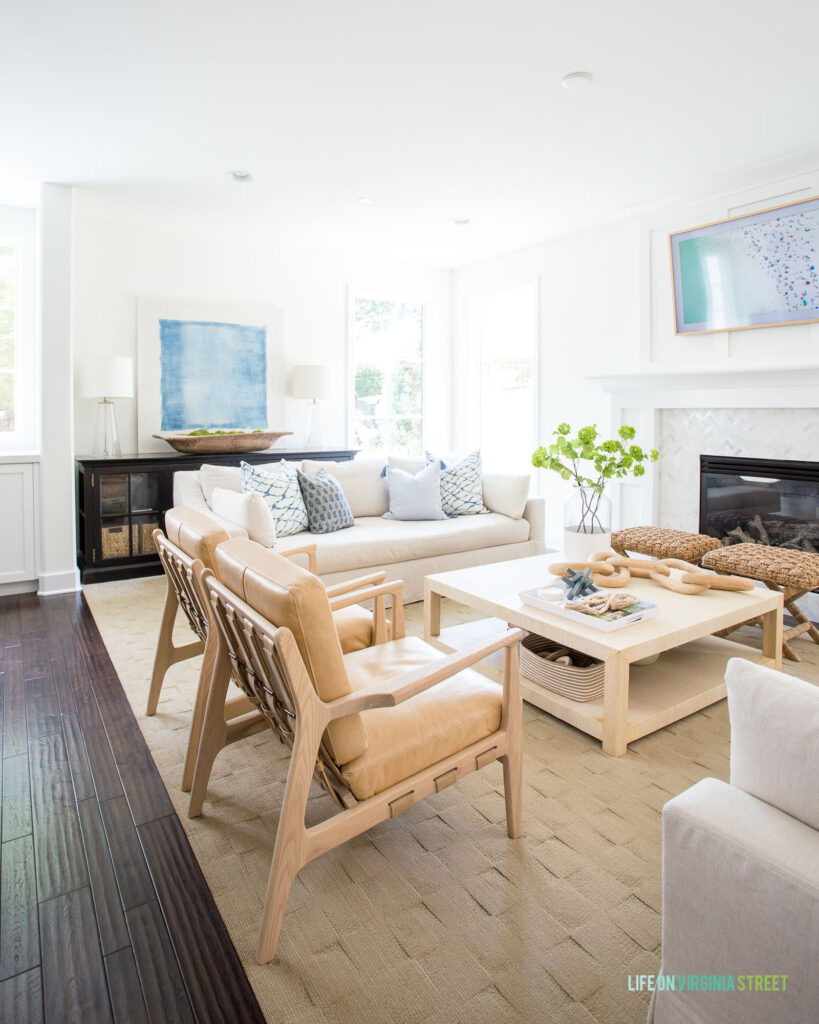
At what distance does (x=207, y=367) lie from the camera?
17.8 ft

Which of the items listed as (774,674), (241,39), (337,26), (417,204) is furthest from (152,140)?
(774,674)

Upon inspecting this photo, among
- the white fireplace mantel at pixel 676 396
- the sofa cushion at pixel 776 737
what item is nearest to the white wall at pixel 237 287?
the white fireplace mantel at pixel 676 396

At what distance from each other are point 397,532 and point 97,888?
2.62m

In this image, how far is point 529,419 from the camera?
6.11 meters

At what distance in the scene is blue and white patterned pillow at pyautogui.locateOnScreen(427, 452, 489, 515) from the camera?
4.60 metres

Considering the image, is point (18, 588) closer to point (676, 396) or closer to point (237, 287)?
point (237, 287)

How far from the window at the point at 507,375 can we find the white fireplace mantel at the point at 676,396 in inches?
40.8

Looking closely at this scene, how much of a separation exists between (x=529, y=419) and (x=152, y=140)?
12.1 feet

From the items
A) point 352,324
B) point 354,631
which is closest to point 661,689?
point 354,631

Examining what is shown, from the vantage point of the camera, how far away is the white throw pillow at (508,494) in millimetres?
4566

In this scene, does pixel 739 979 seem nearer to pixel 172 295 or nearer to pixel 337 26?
pixel 337 26

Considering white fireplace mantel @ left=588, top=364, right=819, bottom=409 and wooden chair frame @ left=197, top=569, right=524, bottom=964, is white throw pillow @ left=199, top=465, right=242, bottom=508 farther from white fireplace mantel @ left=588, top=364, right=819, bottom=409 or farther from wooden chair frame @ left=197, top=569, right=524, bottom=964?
white fireplace mantel @ left=588, top=364, right=819, bottom=409

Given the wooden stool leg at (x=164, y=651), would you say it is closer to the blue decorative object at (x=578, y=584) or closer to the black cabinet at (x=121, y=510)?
the blue decorative object at (x=578, y=584)

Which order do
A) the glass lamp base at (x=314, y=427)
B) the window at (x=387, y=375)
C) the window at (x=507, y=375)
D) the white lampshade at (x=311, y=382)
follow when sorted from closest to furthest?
1. the white lampshade at (x=311, y=382)
2. the glass lamp base at (x=314, y=427)
3. the window at (x=507, y=375)
4. the window at (x=387, y=375)
